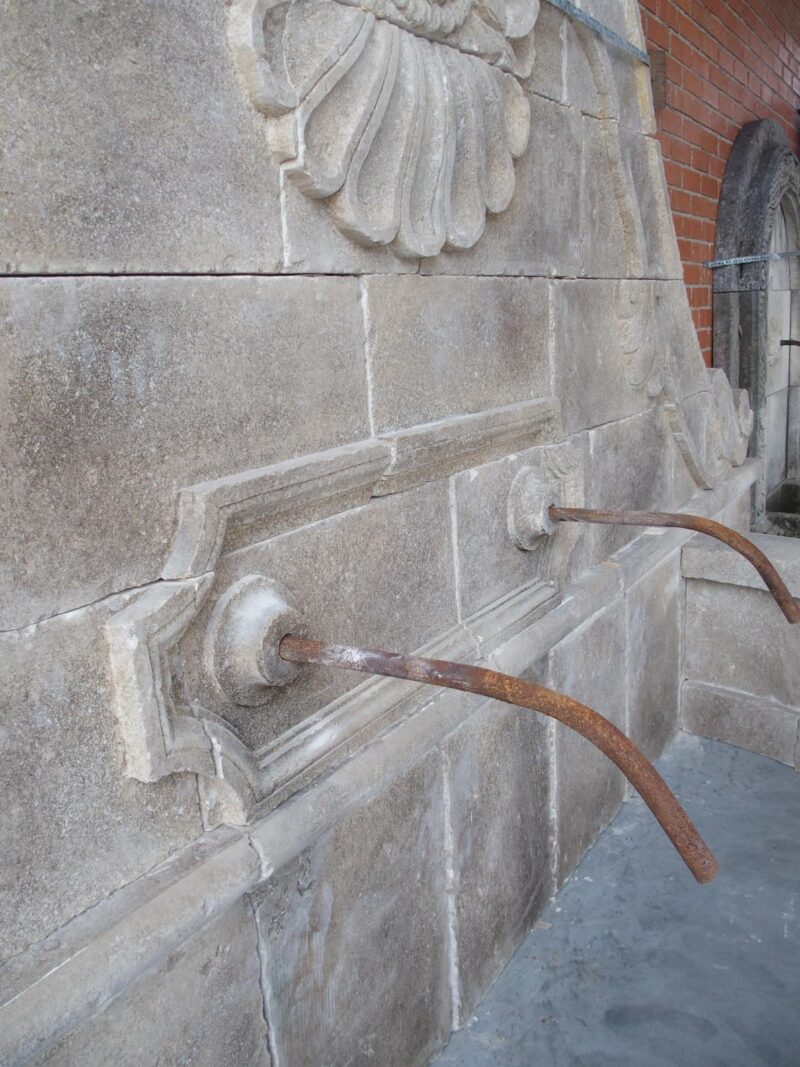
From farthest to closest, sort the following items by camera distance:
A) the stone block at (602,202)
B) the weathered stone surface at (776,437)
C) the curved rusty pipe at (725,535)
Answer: the weathered stone surface at (776,437) → the stone block at (602,202) → the curved rusty pipe at (725,535)

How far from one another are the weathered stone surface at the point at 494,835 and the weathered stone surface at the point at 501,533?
1.00 ft

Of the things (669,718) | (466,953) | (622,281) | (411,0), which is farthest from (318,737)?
(669,718)

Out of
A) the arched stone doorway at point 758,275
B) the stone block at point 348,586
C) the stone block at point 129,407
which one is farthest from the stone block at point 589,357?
the arched stone doorway at point 758,275

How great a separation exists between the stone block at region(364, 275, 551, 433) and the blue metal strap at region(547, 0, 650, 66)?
2.27 feet

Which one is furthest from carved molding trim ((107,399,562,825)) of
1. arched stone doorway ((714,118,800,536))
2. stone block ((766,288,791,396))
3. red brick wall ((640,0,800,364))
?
stone block ((766,288,791,396))

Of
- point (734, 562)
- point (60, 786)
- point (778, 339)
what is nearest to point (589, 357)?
point (734, 562)

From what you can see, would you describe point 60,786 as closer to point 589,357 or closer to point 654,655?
point 589,357

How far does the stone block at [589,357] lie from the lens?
7.70ft

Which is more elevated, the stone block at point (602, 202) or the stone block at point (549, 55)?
the stone block at point (549, 55)

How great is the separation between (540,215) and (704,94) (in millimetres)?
2362

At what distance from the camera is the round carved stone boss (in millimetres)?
1297

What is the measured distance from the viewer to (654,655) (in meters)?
3.07

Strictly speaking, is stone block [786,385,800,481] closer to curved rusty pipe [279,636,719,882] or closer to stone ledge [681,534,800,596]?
stone ledge [681,534,800,596]

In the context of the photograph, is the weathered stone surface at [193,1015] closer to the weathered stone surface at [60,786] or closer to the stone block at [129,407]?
the weathered stone surface at [60,786]
